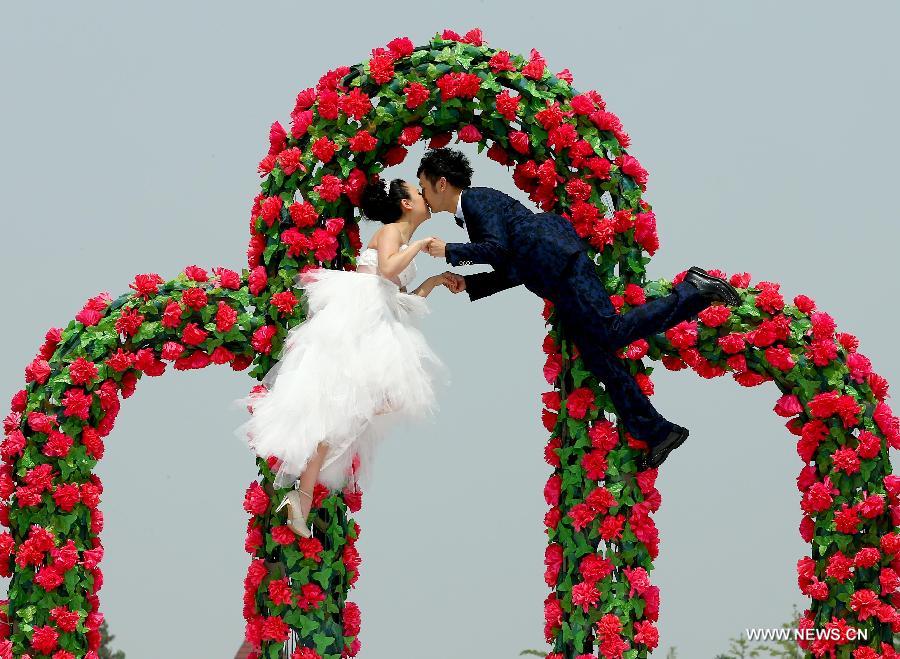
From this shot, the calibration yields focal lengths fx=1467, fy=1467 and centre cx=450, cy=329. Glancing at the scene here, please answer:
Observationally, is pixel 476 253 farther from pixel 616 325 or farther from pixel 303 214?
pixel 303 214

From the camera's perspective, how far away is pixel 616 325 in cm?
796

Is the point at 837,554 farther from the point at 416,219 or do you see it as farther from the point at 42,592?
the point at 42,592

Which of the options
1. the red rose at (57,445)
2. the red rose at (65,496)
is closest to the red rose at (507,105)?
the red rose at (57,445)

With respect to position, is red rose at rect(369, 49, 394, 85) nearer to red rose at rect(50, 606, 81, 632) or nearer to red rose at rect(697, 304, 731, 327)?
red rose at rect(697, 304, 731, 327)

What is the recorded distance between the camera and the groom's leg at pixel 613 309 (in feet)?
25.9

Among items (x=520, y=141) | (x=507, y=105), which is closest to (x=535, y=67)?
(x=507, y=105)

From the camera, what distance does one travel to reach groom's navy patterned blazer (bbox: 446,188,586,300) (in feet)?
26.1

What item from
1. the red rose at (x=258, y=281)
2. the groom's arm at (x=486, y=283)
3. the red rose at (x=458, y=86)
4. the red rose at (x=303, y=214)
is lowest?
the groom's arm at (x=486, y=283)

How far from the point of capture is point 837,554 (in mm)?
8227

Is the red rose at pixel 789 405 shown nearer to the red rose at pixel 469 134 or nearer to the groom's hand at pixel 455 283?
the groom's hand at pixel 455 283

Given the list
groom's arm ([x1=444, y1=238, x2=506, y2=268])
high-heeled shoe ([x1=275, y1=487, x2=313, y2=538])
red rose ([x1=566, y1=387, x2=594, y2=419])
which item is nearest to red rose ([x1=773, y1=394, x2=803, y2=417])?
red rose ([x1=566, y1=387, x2=594, y2=419])

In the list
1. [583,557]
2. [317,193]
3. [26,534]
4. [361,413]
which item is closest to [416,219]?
[317,193]

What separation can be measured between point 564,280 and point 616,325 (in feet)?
1.23

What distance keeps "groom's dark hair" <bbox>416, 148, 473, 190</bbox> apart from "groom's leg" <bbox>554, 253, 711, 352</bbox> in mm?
793
